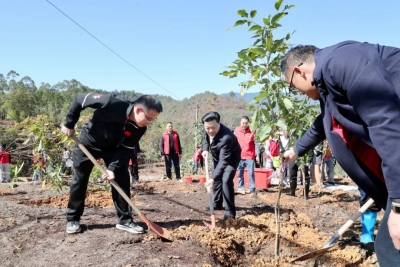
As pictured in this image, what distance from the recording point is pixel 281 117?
117 inches

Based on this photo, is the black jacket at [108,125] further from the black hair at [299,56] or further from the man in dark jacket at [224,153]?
the black hair at [299,56]

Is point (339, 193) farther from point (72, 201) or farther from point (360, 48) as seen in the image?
point (360, 48)

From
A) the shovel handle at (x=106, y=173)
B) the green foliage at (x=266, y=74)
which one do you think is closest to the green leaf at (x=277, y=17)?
the green foliage at (x=266, y=74)

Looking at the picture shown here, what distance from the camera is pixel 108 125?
137 inches

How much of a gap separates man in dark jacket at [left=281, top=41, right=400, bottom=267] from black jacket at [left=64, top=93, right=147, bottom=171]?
2044 millimetres

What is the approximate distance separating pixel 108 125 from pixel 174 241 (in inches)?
56.5

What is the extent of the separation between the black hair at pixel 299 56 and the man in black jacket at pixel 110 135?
69.9 inches

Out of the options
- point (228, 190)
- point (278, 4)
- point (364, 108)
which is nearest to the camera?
point (364, 108)

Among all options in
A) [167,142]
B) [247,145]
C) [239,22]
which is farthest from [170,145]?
[239,22]

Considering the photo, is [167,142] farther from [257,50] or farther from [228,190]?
[257,50]

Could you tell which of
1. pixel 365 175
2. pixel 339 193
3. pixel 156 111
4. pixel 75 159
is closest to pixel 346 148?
pixel 365 175

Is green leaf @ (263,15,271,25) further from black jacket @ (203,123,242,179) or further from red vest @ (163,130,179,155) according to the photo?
red vest @ (163,130,179,155)

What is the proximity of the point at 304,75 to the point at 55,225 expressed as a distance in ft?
11.3

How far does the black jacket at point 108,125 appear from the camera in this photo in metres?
3.35
